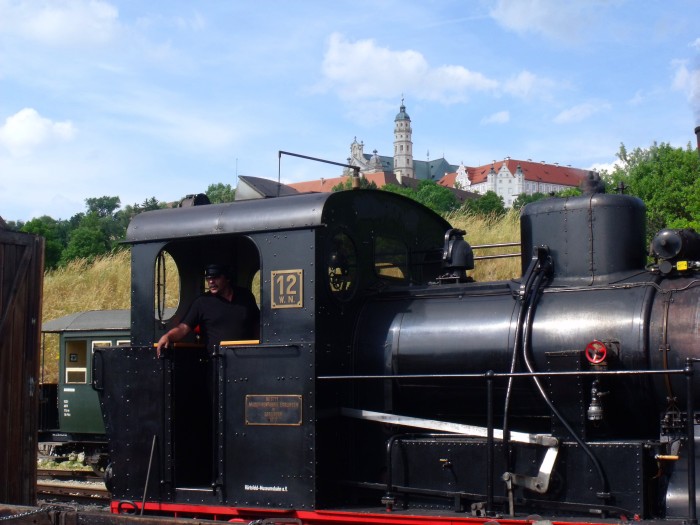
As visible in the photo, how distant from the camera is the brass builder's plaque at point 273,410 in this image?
5.84 meters

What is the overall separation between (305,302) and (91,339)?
11.1 m

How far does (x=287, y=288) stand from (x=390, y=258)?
3.90ft

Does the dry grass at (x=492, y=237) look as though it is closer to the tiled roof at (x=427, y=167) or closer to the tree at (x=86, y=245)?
the tree at (x=86, y=245)

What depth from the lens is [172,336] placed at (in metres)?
6.35

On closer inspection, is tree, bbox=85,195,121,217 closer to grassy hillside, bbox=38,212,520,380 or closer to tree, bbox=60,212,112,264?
tree, bbox=60,212,112,264

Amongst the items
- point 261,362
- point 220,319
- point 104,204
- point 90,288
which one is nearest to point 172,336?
point 220,319

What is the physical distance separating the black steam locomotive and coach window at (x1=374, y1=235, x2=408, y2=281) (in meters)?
0.02

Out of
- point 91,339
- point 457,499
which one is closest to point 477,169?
point 91,339

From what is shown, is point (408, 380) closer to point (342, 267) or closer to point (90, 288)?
point (342, 267)

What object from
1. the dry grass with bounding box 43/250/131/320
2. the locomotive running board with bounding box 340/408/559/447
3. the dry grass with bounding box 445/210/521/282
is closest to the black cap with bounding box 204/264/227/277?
the locomotive running board with bounding box 340/408/559/447

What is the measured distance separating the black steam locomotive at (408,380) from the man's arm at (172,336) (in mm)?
153

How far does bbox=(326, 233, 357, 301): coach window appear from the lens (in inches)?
242

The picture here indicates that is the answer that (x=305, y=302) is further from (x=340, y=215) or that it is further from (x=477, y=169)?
(x=477, y=169)

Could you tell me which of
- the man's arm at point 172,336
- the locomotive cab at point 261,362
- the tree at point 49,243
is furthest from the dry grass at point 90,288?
the man's arm at point 172,336
